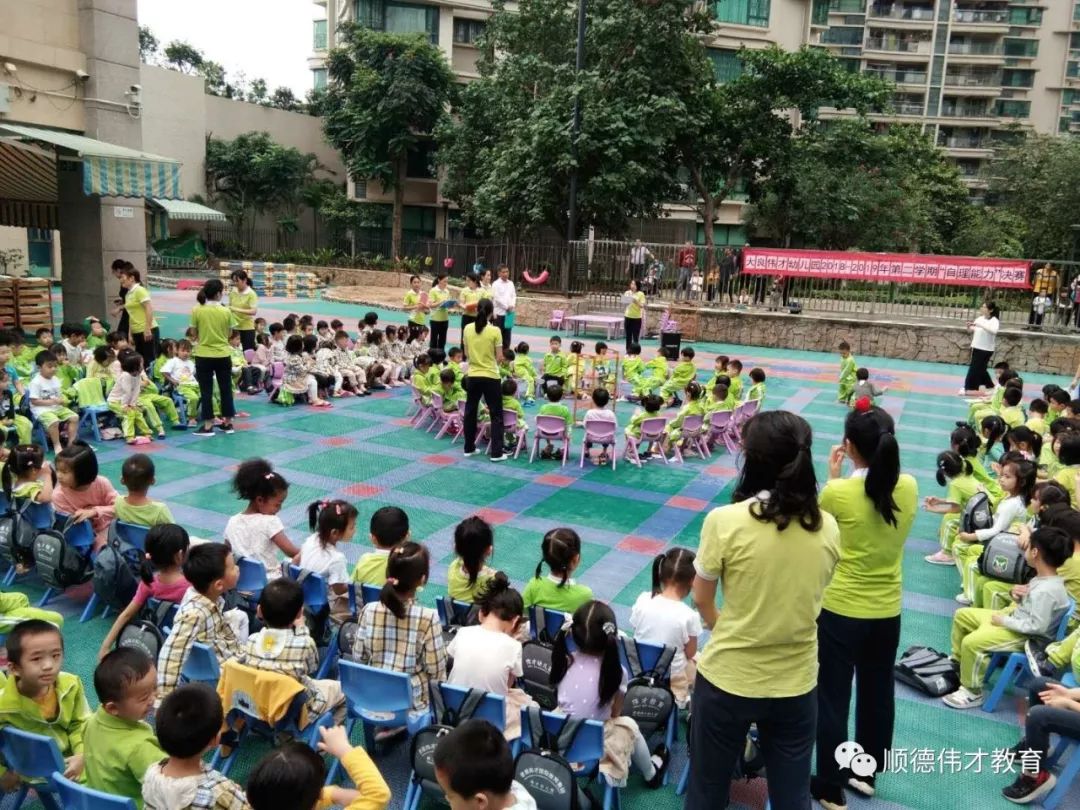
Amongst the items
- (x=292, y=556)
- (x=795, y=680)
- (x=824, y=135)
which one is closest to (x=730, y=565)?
(x=795, y=680)

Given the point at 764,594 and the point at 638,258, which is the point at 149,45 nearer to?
the point at 638,258

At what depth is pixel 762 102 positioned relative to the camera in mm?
27688

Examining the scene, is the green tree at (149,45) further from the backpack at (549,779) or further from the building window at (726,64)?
the backpack at (549,779)

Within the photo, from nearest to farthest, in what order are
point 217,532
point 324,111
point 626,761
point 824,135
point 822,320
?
point 626,761 → point 217,532 → point 822,320 → point 824,135 → point 324,111

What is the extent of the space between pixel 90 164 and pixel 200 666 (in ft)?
32.4

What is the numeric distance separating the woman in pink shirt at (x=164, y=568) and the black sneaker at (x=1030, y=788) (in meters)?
4.30

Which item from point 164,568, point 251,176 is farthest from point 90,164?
point 251,176

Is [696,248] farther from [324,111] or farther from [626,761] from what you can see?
[324,111]

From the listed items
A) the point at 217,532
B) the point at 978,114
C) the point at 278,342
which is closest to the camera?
the point at 217,532

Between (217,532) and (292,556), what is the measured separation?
2268 millimetres

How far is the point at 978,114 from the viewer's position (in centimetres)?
5828

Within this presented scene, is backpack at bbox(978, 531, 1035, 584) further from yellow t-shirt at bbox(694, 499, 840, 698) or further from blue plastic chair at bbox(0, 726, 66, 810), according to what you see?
blue plastic chair at bbox(0, 726, 66, 810)

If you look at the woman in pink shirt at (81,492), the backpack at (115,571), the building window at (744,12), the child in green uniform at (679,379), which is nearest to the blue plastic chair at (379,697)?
the backpack at (115,571)

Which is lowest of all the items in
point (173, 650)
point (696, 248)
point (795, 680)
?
point (173, 650)
